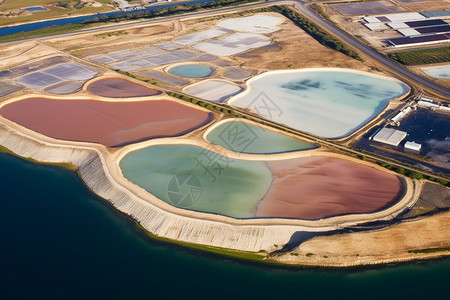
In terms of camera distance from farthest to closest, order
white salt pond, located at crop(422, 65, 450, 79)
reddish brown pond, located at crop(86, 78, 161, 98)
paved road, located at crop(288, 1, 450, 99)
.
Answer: white salt pond, located at crop(422, 65, 450, 79)
paved road, located at crop(288, 1, 450, 99)
reddish brown pond, located at crop(86, 78, 161, 98)

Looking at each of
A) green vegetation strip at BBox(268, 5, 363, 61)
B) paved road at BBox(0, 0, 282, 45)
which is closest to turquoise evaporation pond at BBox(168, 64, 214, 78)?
green vegetation strip at BBox(268, 5, 363, 61)

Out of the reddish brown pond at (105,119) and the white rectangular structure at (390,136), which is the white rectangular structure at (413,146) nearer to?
the white rectangular structure at (390,136)

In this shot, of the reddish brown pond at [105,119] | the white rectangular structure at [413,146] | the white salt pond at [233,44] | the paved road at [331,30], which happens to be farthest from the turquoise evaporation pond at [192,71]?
the white rectangular structure at [413,146]

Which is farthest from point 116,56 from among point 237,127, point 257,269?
point 257,269

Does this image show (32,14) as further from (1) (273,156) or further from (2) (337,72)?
(1) (273,156)

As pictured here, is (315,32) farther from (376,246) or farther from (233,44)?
(376,246)

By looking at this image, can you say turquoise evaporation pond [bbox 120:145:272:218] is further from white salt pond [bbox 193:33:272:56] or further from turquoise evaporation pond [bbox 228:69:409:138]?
white salt pond [bbox 193:33:272:56]
